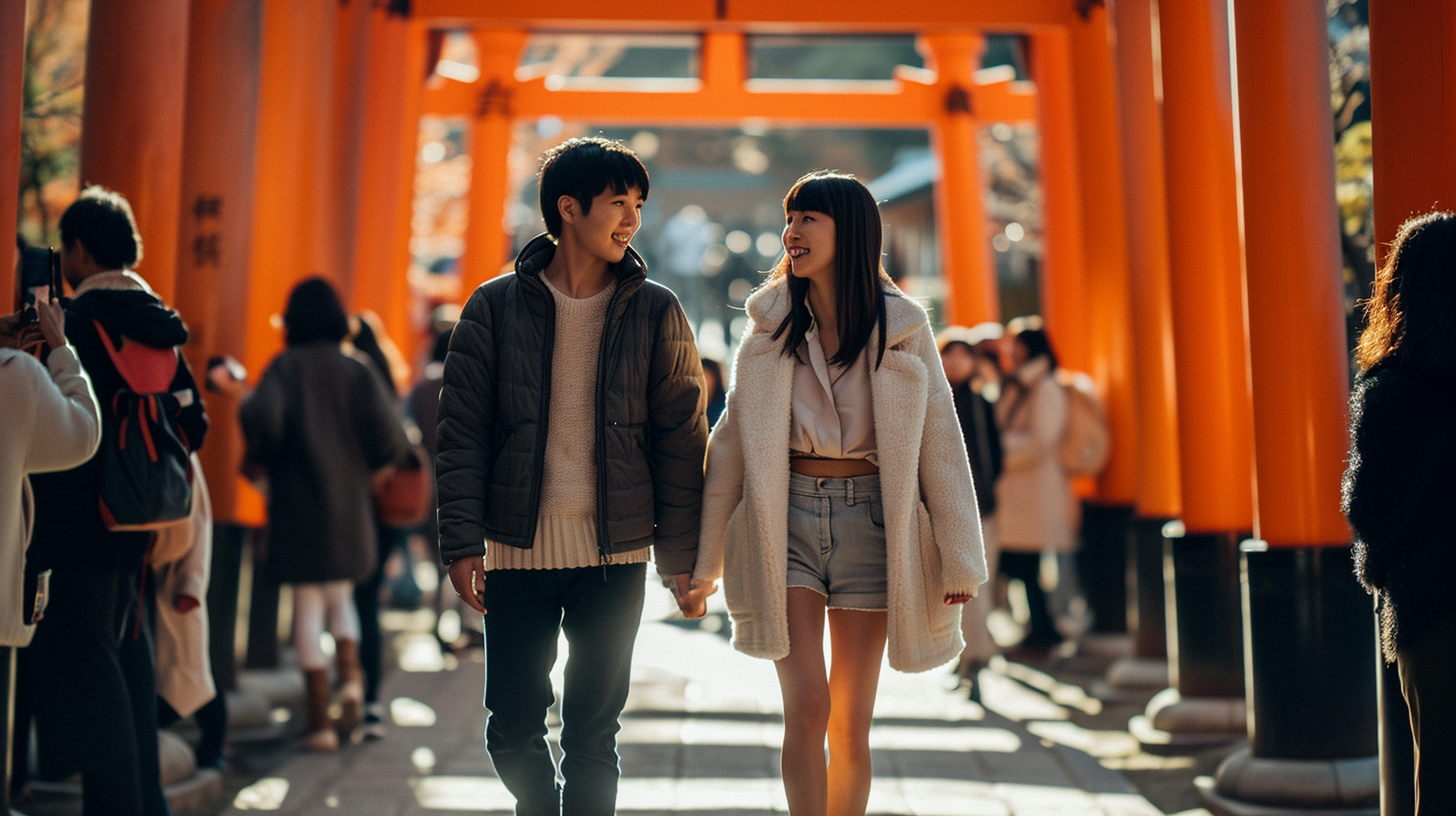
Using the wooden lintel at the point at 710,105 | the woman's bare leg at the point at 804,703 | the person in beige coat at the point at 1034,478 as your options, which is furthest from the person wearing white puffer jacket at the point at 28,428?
the wooden lintel at the point at 710,105

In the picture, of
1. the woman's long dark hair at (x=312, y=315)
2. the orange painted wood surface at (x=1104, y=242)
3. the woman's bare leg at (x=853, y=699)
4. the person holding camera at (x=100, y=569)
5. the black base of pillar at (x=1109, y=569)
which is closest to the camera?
the woman's bare leg at (x=853, y=699)

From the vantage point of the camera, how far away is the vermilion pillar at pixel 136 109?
5211mm

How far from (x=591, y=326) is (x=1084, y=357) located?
23.7 feet

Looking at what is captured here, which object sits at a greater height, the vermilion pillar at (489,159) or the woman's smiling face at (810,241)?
the vermilion pillar at (489,159)

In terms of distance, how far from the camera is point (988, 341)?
874 centimetres

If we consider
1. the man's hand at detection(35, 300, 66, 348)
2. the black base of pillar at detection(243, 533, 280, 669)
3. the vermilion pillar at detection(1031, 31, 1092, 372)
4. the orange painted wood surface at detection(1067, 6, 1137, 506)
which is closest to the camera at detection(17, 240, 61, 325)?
the man's hand at detection(35, 300, 66, 348)

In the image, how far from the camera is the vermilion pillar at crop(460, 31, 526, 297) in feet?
37.8

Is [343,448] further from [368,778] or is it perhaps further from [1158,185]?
[1158,185]

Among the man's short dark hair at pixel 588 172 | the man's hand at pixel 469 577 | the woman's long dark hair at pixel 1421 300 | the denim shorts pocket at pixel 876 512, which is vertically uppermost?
the man's short dark hair at pixel 588 172

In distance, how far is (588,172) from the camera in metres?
3.33

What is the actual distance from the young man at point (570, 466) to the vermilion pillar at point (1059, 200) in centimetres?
679

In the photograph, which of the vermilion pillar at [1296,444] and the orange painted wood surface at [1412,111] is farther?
the vermilion pillar at [1296,444]

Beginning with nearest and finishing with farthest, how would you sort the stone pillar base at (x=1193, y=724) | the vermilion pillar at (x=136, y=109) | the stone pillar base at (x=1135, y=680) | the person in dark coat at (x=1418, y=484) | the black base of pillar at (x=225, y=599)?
1. the person in dark coat at (x=1418, y=484)
2. the vermilion pillar at (x=136, y=109)
3. the stone pillar base at (x=1193, y=724)
4. the black base of pillar at (x=225, y=599)
5. the stone pillar base at (x=1135, y=680)

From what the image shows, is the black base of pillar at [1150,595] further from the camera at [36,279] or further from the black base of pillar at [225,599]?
the camera at [36,279]
